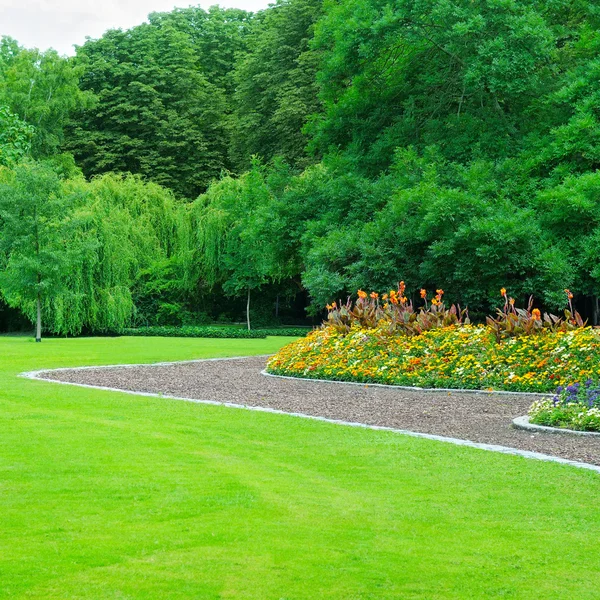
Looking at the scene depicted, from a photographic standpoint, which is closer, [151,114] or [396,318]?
[396,318]

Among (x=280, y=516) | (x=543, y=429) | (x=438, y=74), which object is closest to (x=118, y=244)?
(x=438, y=74)

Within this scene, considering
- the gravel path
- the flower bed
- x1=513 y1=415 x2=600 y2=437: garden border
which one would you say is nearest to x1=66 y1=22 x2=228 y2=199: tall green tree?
the gravel path

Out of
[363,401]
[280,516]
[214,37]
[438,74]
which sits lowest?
[280,516]

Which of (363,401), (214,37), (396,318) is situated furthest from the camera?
(214,37)

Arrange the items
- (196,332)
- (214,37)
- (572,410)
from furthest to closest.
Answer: (214,37) → (196,332) → (572,410)

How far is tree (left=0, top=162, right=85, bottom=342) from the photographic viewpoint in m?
26.7

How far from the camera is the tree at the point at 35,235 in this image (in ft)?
87.7

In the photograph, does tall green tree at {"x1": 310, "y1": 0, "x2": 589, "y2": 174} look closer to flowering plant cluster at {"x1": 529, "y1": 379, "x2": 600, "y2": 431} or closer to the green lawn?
flowering plant cluster at {"x1": 529, "y1": 379, "x2": 600, "y2": 431}

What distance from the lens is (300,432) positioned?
868 cm

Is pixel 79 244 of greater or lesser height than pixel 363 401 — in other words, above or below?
above

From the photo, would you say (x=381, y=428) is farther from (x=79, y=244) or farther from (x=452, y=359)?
(x=79, y=244)

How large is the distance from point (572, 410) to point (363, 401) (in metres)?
2.98

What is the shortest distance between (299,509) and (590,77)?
15681 mm

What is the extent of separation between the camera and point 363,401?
1142 cm
